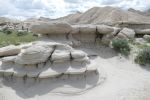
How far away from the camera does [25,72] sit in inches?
404

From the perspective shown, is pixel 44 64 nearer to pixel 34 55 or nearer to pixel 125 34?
pixel 34 55

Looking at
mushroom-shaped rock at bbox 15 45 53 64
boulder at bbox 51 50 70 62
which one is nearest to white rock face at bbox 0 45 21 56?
mushroom-shaped rock at bbox 15 45 53 64

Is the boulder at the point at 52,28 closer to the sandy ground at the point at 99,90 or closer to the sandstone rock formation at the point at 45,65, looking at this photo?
the sandstone rock formation at the point at 45,65

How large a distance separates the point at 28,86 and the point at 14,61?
1.34m

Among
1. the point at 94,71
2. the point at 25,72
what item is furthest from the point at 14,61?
the point at 94,71

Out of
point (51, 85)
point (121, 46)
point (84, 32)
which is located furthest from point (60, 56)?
point (121, 46)

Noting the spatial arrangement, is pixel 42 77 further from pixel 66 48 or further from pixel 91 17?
pixel 91 17

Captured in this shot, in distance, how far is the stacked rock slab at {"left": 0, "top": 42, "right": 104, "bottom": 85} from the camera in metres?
10.1

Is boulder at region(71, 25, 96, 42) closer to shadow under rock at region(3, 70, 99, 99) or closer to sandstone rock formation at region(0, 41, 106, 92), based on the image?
sandstone rock formation at region(0, 41, 106, 92)

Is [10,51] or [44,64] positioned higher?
[10,51]

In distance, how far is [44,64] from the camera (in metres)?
10.5

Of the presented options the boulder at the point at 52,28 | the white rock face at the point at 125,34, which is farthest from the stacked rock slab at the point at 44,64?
the white rock face at the point at 125,34

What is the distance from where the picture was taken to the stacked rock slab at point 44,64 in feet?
33.2

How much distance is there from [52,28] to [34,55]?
3.01 m
